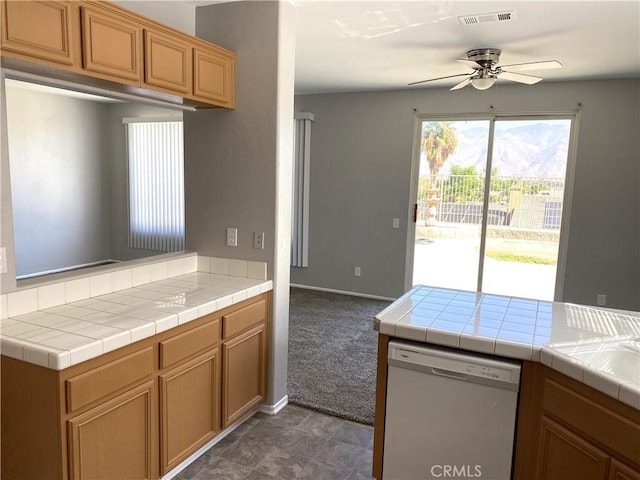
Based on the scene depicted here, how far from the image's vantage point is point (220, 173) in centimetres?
296

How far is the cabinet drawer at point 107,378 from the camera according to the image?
1.72m

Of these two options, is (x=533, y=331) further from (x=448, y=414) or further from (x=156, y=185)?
(x=156, y=185)

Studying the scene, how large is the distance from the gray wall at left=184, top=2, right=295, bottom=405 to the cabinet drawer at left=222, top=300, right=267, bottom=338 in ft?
0.40

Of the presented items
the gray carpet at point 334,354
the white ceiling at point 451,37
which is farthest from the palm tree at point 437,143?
the gray carpet at point 334,354

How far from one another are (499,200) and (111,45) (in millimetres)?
4410

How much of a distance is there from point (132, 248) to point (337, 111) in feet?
12.6

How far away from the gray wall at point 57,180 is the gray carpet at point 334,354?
345 cm

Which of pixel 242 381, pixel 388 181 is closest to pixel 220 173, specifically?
pixel 242 381

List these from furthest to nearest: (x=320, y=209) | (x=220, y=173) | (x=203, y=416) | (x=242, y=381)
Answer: (x=320, y=209)
(x=220, y=173)
(x=242, y=381)
(x=203, y=416)

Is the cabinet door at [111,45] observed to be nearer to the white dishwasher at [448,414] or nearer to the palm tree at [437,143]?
the white dishwasher at [448,414]

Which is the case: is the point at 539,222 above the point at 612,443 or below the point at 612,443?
above

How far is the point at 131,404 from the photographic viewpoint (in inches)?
78.1

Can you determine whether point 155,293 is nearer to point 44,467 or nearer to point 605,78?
point 44,467

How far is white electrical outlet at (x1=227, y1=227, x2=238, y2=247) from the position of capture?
2945 millimetres
